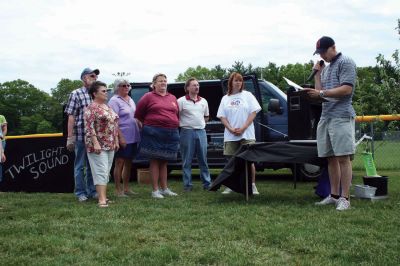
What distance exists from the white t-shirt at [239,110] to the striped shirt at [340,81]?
1464 mm

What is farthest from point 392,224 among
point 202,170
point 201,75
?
point 201,75

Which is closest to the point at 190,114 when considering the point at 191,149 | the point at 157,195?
the point at 191,149

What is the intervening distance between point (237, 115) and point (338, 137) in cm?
182

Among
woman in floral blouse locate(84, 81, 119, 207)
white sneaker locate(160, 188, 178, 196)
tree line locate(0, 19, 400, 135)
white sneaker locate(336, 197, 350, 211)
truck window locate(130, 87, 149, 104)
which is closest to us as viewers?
white sneaker locate(336, 197, 350, 211)

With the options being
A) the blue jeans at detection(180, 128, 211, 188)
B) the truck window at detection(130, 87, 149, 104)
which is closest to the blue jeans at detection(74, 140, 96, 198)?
the blue jeans at detection(180, 128, 211, 188)

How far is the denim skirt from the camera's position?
661cm

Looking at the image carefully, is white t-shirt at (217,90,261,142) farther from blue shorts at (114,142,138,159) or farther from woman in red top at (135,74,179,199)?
blue shorts at (114,142,138,159)

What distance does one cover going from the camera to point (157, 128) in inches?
261

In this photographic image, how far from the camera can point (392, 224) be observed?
4.28 metres

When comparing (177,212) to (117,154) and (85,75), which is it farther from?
(85,75)

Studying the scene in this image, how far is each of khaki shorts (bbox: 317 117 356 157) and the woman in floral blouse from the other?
2.57 m

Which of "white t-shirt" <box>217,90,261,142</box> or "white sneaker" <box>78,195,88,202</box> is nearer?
"white sneaker" <box>78,195,88,202</box>

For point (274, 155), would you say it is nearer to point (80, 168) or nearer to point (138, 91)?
point (80, 168)

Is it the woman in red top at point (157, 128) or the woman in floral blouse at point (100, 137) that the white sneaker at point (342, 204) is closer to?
the woman in red top at point (157, 128)
